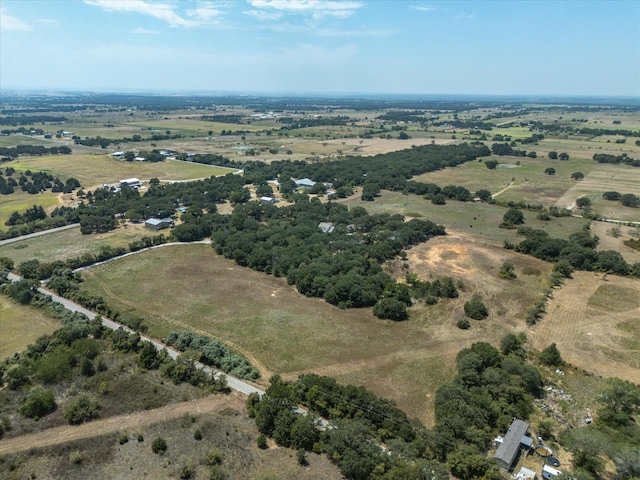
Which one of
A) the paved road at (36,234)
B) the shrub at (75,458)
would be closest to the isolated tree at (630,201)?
the shrub at (75,458)

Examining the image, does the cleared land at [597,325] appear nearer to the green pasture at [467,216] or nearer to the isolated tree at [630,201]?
the green pasture at [467,216]

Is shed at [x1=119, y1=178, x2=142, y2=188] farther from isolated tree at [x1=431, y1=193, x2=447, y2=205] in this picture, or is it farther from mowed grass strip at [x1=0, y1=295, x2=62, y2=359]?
isolated tree at [x1=431, y1=193, x2=447, y2=205]

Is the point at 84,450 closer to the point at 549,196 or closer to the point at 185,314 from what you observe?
the point at 185,314

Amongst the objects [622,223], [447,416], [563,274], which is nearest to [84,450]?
[447,416]

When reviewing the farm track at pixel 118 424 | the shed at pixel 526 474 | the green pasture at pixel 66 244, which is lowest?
the farm track at pixel 118 424

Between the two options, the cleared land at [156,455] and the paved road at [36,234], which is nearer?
the cleared land at [156,455]

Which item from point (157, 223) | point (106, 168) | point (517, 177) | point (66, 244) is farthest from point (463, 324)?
point (106, 168)

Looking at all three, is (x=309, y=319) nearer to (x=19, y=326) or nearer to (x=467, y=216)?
(x=19, y=326)
